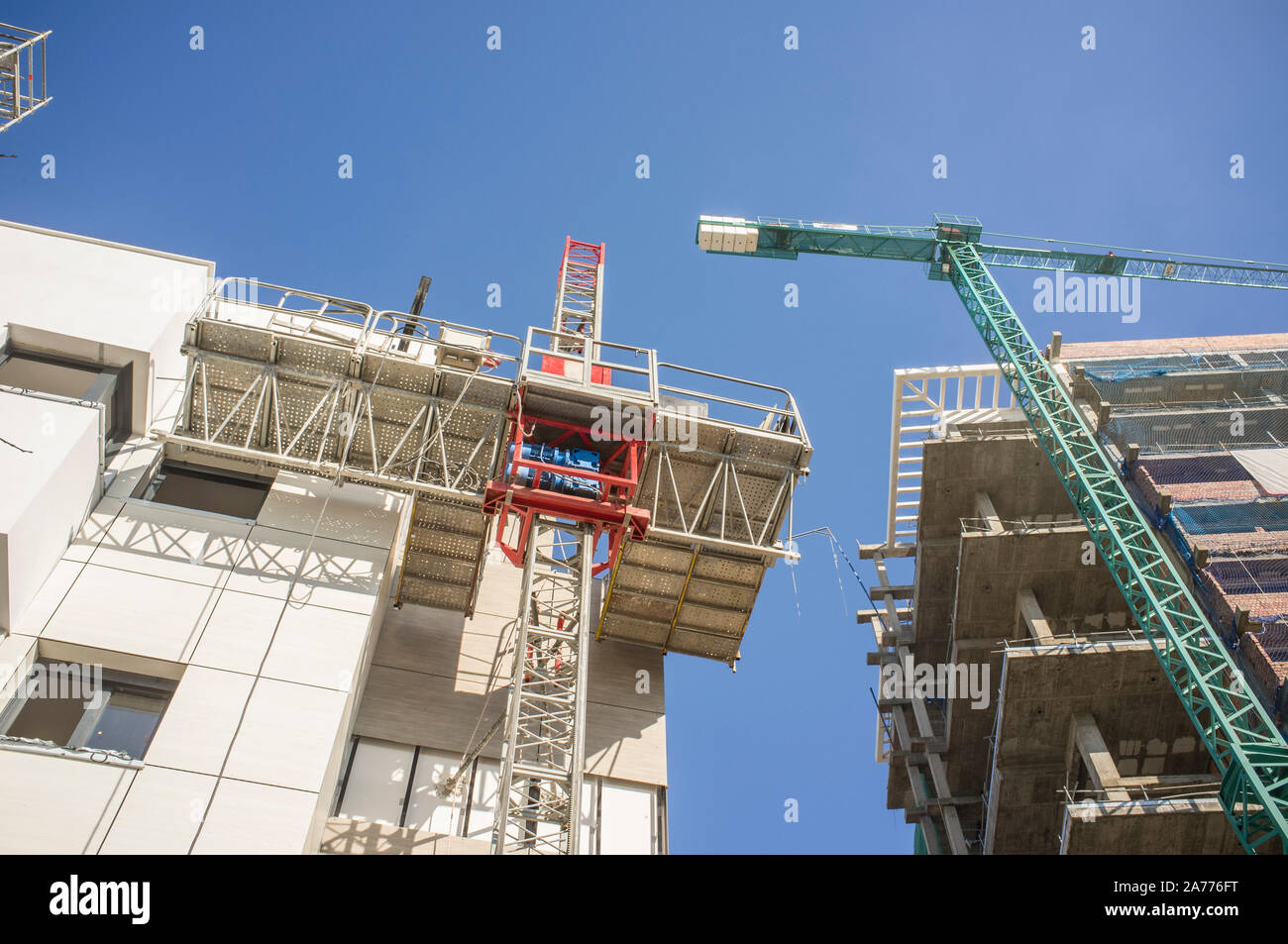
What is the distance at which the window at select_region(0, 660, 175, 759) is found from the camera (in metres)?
15.8

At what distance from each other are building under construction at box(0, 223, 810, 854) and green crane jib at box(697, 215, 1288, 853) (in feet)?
43.8

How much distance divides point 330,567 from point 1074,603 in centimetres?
2635

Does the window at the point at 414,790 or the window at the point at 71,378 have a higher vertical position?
the window at the point at 71,378

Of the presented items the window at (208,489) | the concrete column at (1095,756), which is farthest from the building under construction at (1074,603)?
the window at (208,489)

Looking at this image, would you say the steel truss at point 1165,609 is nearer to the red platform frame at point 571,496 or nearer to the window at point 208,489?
the red platform frame at point 571,496

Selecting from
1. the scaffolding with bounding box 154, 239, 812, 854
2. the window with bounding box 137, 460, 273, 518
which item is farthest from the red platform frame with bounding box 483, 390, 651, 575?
the window with bounding box 137, 460, 273, 518

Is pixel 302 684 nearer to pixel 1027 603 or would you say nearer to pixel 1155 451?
pixel 1027 603

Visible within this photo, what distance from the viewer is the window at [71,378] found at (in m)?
19.7

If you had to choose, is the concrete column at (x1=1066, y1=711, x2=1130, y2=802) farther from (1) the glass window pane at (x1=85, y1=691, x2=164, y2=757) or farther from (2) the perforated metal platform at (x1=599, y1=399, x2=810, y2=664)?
(1) the glass window pane at (x1=85, y1=691, x2=164, y2=757)

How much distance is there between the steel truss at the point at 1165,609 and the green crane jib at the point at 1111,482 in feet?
0.12

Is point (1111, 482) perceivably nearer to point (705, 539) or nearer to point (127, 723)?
point (705, 539)
